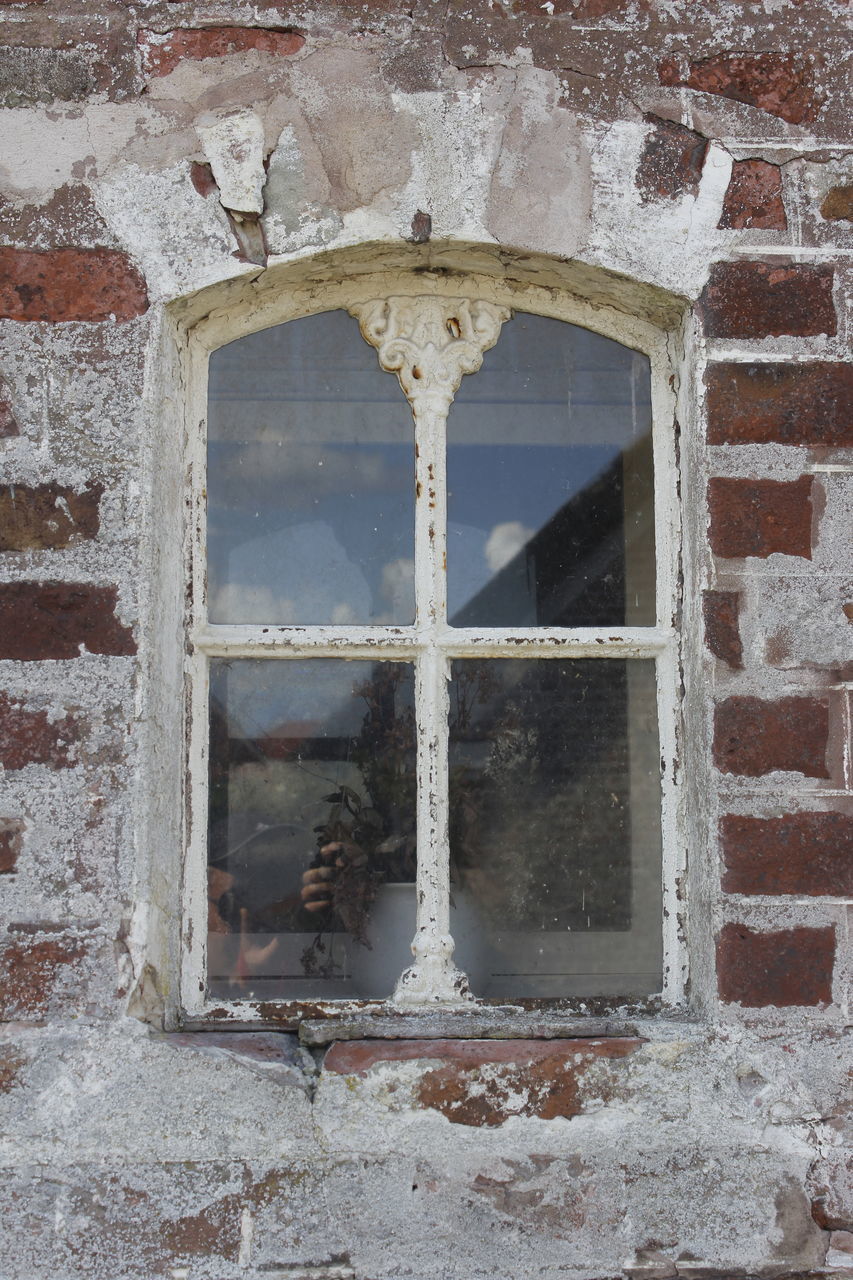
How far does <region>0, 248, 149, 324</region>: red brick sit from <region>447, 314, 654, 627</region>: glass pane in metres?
0.67

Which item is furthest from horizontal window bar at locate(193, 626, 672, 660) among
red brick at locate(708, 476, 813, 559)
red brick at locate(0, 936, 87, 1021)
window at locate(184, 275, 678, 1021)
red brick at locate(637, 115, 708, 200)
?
red brick at locate(637, 115, 708, 200)

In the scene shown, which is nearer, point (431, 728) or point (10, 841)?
point (10, 841)

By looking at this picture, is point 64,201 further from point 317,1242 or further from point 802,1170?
point 802,1170

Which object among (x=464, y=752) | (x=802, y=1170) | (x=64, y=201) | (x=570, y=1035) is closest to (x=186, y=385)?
(x=64, y=201)

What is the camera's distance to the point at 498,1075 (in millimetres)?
2021

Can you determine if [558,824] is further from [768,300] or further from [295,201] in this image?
[295,201]

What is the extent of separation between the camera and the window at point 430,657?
223 cm

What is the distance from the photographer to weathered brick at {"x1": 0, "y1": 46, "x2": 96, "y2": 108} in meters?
2.19

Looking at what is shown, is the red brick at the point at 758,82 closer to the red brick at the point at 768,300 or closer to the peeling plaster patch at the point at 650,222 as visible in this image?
the peeling plaster patch at the point at 650,222

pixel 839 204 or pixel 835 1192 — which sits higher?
pixel 839 204

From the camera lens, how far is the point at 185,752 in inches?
88.3

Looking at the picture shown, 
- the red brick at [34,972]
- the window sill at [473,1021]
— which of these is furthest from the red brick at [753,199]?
the red brick at [34,972]

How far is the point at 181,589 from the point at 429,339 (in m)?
0.71

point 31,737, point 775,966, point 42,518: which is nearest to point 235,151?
point 42,518
